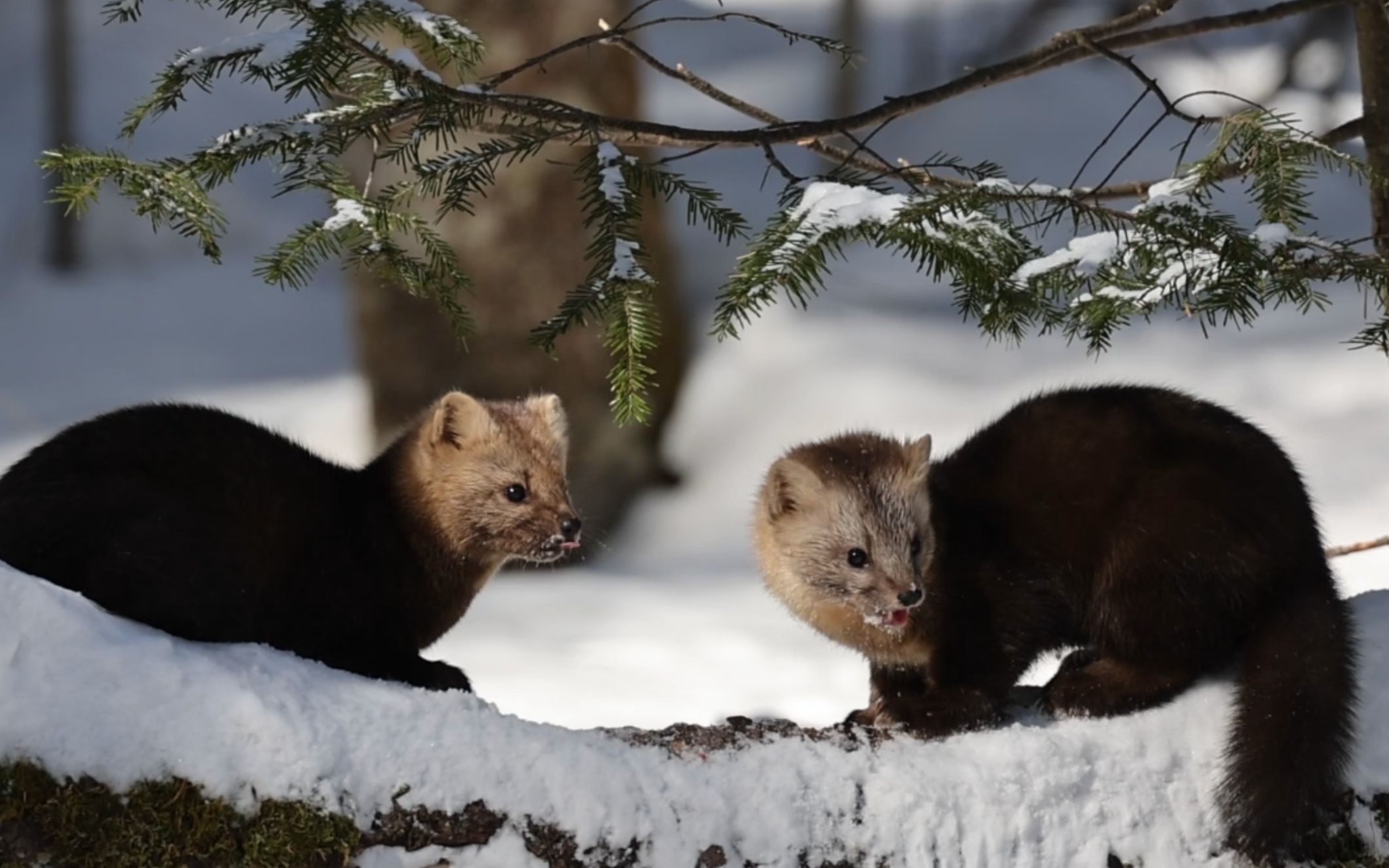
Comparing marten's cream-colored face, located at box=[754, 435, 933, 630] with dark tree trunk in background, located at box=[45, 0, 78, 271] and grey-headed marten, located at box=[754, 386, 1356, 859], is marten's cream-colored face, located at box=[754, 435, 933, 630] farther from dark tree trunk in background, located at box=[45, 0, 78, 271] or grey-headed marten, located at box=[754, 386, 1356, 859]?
dark tree trunk in background, located at box=[45, 0, 78, 271]

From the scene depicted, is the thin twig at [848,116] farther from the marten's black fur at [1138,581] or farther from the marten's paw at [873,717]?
the marten's paw at [873,717]

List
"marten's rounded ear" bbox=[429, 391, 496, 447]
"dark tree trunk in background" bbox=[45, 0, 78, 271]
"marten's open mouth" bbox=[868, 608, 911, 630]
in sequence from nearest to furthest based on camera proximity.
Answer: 1. "marten's open mouth" bbox=[868, 608, 911, 630]
2. "marten's rounded ear" bbox=[429, 391, 496, 447]
3. "dark tree trunk in background" bbox=[45, 0, 78, 271]

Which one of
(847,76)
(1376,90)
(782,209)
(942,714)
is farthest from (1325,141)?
(847,76)

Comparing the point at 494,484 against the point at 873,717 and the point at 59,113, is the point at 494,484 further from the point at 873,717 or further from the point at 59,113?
the point at 59,113

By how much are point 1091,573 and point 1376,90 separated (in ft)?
4.26

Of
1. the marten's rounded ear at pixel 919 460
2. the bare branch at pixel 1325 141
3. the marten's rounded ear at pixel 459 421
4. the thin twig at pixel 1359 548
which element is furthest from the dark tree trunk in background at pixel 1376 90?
the marten's rounded ear at pixel 459 421

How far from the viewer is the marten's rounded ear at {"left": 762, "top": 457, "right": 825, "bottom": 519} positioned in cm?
350

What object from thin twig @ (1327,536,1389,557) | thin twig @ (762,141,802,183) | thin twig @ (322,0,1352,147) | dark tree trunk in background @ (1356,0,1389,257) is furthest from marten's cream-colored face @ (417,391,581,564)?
dark tree trunk in background @ (1356,0,1389,257)

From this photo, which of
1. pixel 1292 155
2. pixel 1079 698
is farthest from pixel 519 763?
pixel 1292 155

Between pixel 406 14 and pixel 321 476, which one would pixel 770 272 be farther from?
pixel 321 476

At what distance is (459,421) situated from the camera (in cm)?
365

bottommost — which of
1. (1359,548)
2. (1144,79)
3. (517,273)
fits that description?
(1359,548)

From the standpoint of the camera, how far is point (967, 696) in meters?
3.08

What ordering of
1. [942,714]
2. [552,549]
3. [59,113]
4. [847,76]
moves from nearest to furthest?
[942,714] < [552,549] < [847,76] < [59,113]
